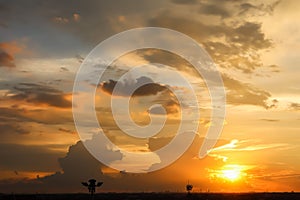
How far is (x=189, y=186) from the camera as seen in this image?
15212cm

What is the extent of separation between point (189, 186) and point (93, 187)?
2469 inches

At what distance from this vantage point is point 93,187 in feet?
312

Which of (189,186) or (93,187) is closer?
(93,187)

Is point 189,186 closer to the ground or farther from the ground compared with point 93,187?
farther from the ground
